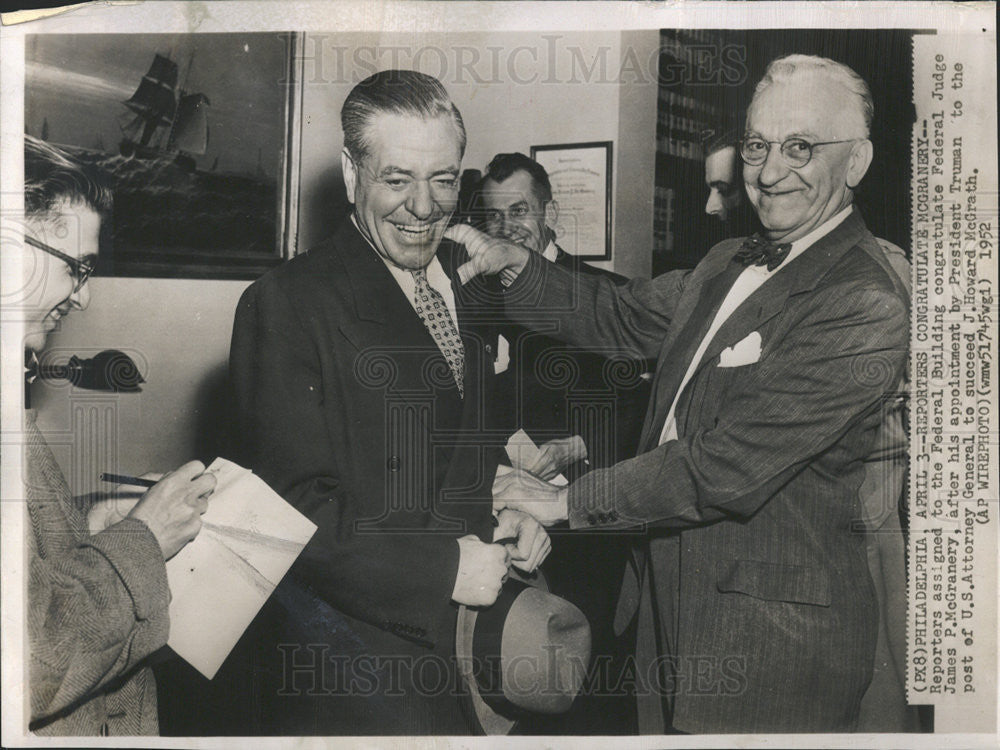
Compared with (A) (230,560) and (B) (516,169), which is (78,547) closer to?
(A) (230,560)

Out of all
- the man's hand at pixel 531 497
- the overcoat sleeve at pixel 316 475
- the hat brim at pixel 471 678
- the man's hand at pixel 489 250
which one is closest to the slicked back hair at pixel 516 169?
the man's hand at pixel 489 250

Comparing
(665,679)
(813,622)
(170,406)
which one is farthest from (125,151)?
(813,622)

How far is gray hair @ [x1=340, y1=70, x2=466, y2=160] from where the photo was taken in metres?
2.33

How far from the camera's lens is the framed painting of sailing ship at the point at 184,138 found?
234 centimetres

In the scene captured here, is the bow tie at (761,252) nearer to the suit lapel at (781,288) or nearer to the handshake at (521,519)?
the suit lapel at (781,288)

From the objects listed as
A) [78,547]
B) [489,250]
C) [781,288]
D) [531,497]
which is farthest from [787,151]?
[78,547]

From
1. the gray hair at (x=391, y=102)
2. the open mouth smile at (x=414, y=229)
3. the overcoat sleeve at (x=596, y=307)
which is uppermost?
the gray hair at (x=391, y=102)

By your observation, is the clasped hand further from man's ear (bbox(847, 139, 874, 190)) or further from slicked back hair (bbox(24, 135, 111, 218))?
slicked back hair (bbox(24, 135, 111, 218))

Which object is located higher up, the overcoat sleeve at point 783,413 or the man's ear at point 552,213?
the man's ear at point 552,213

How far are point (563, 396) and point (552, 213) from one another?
496 mm

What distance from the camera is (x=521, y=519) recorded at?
92.5 inches

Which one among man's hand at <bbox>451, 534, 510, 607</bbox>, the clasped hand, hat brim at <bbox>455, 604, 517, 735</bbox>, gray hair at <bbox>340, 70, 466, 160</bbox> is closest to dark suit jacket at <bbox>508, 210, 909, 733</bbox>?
the clasped hand

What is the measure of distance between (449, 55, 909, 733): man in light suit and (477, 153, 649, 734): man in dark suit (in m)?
0.04

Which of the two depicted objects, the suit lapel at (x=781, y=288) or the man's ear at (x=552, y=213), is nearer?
the suit lapel at (x=781, y=288)
